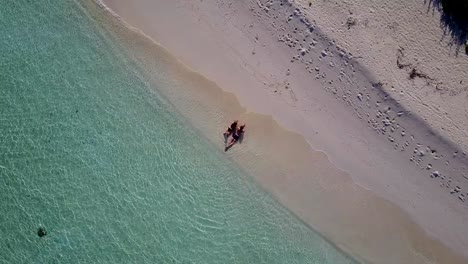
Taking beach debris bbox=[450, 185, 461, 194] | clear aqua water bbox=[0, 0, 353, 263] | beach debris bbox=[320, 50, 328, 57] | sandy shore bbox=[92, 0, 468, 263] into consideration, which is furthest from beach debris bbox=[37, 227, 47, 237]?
beach debris bbox=[450, 185, 461, 194]

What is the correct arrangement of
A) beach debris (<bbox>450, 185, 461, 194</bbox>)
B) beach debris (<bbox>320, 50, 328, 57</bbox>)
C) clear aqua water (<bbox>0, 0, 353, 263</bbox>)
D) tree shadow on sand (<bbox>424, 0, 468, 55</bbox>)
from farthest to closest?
clear aqua water (<bbox>0, 0, 353, 263</bbox>), beach debris (<bbox>450, 185, 461, 194</bbox>), beach debris (<bbox>320, 50, 328, 57</bbox>), tree shadow on sand (<bbox>424, 0, 468, 55</bbox>)

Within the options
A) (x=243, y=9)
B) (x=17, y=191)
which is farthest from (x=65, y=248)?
(x=243, y=9)

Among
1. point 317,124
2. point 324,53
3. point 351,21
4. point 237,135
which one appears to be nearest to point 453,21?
point 351,21

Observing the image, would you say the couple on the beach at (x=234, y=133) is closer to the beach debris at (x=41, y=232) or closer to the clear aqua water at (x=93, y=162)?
the clear aqua water at (x=93, y=162)

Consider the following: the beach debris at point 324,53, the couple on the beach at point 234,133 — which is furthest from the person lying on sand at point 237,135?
the beach debris at point 324,53

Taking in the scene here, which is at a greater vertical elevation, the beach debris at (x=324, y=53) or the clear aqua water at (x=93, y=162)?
the beach debris at (x=324, y=53)

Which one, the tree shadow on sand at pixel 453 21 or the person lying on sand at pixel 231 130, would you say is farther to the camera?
the person lying on sand at pixel 231 130

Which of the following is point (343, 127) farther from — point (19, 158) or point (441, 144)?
point (19, 158)

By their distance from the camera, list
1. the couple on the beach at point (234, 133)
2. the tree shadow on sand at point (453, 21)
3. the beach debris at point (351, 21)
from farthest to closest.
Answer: the couple on the beach at point (234, 133) → the beach debris at point (351, 21) → the tree shadow on sand at point (453, 21)

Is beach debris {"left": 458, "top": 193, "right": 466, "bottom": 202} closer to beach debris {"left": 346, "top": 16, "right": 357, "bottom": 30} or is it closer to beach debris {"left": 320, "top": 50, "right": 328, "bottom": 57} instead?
beach debris {"left": 320, "top": 50, "right": 328, "bottom": 57}
